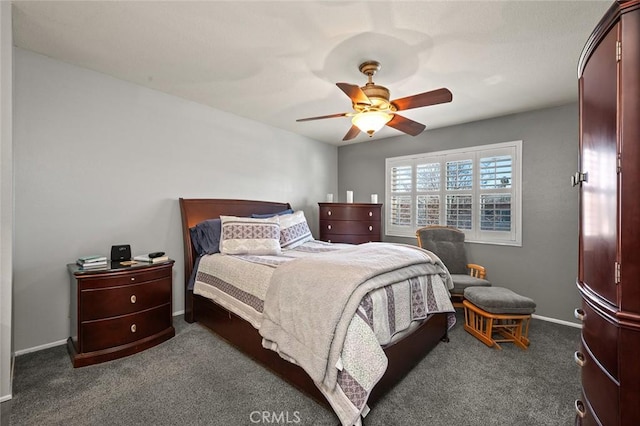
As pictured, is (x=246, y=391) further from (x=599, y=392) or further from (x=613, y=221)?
(x=613, y=221)

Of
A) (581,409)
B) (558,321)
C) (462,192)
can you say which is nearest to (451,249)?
(462,192)

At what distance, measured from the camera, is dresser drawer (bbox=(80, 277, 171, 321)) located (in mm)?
2275

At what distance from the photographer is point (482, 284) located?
3.17m

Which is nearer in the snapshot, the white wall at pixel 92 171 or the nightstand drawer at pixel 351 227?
the white wall at pixel 92 171

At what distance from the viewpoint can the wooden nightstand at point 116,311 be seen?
2260mm

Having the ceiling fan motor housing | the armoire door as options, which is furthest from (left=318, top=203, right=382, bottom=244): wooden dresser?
the armoire door

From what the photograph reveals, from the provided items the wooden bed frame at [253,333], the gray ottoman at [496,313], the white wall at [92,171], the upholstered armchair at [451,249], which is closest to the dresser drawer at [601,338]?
the wooden bed frame at [253,333]

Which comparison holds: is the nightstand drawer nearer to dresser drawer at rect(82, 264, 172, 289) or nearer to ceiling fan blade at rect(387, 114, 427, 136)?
ceiling fan blade at rect(387, 114, 427, 136)

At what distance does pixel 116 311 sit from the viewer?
7.84ft

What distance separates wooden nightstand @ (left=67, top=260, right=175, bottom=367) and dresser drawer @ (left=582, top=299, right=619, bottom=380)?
3023mm

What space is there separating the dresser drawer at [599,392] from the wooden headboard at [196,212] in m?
3.28

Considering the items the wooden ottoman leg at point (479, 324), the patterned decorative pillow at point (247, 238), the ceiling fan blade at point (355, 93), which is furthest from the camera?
the patterned decorative pillow at point (247, 238)

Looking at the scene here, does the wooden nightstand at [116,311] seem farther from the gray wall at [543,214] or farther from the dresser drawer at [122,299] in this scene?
the gray wall at [543,214]

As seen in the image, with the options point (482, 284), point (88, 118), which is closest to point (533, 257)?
point (482, 284)
